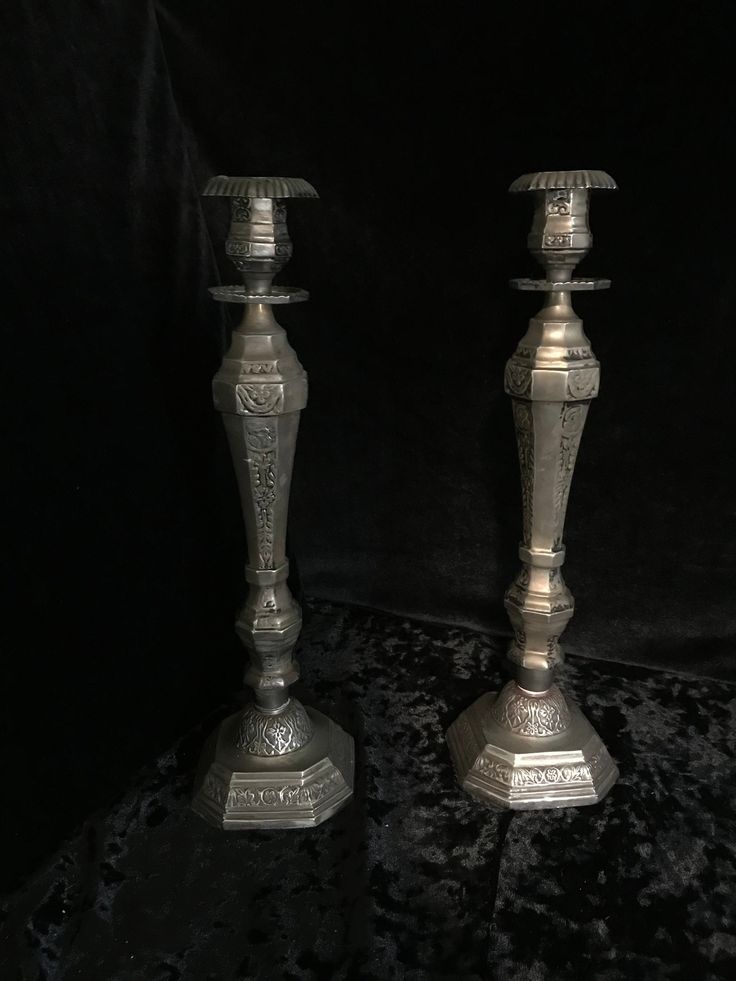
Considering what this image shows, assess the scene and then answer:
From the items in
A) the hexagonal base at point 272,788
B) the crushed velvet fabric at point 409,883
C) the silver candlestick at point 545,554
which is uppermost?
the silver candlestick at point 545,554

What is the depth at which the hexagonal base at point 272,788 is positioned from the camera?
1057 millimetres

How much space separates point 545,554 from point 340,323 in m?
0.59

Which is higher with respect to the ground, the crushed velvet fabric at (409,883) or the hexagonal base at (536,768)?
the hexagonal base at (536,768)

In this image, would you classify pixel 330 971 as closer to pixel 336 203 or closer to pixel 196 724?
pixel 196 724

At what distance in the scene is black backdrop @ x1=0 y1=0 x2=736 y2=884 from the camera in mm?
983

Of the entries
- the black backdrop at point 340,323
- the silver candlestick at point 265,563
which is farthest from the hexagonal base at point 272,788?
the black backdrop at point 340,323

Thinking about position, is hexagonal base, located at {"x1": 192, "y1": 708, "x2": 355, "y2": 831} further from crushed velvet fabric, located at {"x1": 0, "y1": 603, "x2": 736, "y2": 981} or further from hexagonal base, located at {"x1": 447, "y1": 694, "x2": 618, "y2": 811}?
hexagonal base, located at {"x1": 447, "y1": 694, "x2": 618, "y2": 811}

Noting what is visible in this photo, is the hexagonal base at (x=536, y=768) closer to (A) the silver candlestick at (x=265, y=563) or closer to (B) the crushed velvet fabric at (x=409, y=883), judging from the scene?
(B) the crushed velvet fabric at (x=409, y=883)

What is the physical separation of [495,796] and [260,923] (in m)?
0.36

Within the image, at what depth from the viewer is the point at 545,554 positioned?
1050 millimetres

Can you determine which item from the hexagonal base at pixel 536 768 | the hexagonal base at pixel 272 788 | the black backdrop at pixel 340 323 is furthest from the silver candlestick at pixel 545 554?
the black backdrop at pixel 340 323

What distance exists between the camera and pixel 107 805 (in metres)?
1.10

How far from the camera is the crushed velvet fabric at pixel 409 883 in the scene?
2.89ft

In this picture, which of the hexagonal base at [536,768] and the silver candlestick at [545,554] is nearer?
the silver candlestick at [545,554]
